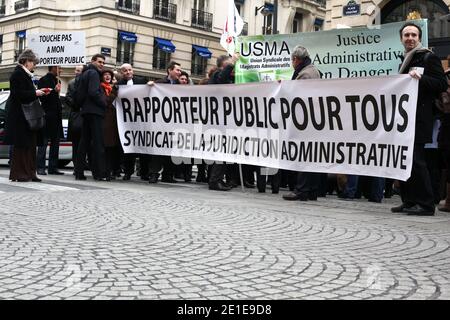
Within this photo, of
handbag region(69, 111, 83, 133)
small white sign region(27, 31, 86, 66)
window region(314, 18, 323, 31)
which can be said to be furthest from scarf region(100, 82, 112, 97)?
window region(314, 18, 323, 31)

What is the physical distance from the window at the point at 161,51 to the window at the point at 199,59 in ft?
7.05

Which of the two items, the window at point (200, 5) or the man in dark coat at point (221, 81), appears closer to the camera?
the man in dark coat at point (221, 81)

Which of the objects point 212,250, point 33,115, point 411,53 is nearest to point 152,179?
point 33,115

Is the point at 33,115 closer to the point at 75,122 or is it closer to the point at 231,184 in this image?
the point at 75,122

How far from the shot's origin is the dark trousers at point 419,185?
6.78 metres

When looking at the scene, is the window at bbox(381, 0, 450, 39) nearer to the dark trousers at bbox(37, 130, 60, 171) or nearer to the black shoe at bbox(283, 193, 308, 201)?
the black shoe at bbox(283, 193, 308, 201)

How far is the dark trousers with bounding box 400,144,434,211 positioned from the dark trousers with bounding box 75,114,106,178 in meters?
5.15

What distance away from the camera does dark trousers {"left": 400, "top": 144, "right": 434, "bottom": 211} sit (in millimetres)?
6781

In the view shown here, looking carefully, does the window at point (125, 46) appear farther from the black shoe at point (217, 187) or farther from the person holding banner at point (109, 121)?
the black shoe at point (217, 187)

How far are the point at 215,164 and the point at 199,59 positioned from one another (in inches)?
1329

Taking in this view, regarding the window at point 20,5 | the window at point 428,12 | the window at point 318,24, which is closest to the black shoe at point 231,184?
the window at point 428,12

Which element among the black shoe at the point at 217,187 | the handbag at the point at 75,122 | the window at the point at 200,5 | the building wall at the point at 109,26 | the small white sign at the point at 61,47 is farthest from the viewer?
the window at the point at 200,5

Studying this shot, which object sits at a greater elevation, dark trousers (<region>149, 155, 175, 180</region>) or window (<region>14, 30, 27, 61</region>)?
window (<region>14, 30, 27, 61</region>)

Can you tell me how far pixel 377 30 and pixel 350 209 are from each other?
14.4ft
